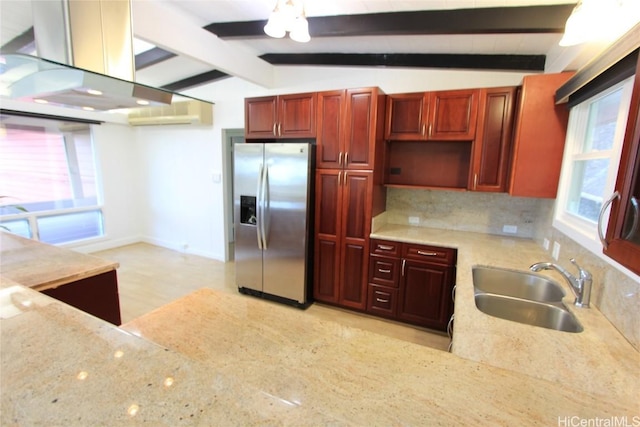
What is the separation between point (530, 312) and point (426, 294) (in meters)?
1.13

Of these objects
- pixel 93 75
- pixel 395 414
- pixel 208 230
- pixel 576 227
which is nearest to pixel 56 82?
pixel 93 75

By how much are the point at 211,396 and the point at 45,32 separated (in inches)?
78.9

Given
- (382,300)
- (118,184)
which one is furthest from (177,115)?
(382,300)

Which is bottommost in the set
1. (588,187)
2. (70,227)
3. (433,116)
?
(70,227)

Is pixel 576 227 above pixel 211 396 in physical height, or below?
above

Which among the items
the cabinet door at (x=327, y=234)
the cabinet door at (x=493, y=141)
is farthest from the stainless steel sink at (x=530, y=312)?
the cabinet door at (x=327, y=234)

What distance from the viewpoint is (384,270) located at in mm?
2943

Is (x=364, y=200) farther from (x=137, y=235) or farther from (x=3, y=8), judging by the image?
(x=137, y=235)

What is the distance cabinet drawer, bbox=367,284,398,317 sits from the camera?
296 centimetres

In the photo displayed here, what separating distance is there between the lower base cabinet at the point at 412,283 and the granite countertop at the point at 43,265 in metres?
2.20

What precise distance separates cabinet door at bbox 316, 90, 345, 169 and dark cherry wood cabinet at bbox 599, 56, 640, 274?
223 centimetres

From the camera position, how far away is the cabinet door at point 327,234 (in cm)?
302

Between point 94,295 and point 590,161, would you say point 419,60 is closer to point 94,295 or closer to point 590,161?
point 590,161

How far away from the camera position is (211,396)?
1.92 feet
